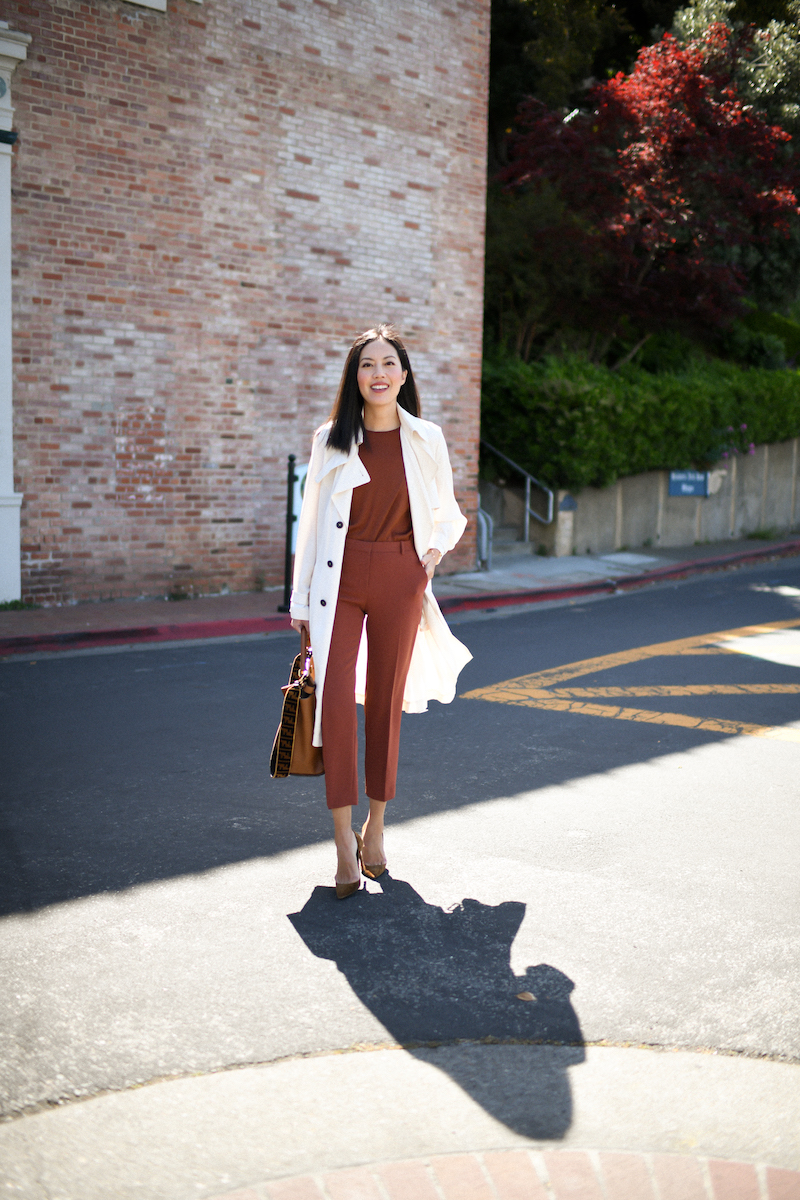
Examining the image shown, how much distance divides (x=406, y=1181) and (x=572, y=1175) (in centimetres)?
37

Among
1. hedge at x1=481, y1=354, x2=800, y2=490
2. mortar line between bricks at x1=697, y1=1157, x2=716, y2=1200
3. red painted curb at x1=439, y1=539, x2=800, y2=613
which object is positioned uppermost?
hedge at x1=481, y1=354, x2=800, y2=490

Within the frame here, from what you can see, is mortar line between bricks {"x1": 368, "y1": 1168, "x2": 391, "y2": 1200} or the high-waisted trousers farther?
the high-waisted trousers

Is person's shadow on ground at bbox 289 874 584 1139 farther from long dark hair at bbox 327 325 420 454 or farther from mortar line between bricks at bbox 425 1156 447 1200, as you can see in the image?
long dark hair at bbox 327 325 420 454

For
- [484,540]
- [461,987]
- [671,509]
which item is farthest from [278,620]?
[671,509]

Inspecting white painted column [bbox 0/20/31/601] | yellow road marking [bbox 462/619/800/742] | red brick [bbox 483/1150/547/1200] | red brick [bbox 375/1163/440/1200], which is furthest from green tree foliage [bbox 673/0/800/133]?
red brick [bbox 375/1163/440/1200]

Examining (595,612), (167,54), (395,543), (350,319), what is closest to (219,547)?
(350,319)

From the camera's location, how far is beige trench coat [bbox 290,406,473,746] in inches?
152

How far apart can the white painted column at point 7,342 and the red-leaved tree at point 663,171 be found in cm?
904

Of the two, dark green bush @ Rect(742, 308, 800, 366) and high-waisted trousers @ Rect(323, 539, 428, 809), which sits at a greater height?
dark green bush @ Rect(742, 308, 800, 366)

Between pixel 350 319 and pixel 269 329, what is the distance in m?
1.17

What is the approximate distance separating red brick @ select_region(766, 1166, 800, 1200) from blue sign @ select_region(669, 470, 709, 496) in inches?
630

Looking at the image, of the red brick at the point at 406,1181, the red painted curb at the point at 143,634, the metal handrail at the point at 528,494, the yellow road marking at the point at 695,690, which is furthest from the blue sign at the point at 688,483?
the red brick at the point at 406,1181

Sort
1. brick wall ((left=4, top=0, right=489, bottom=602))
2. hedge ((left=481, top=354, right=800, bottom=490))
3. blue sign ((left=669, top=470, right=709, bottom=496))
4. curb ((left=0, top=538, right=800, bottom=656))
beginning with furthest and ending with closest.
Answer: blue sign ((left=669, top=470, right=709, bottom=496))
hedge ((left=481, top=354, right=800, bottom=490))
brick wall ((left=4, top=0, right=489, bottom=602))
curb ((left=0, top=538, right=800, bottom=656))

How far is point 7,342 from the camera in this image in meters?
9.74
